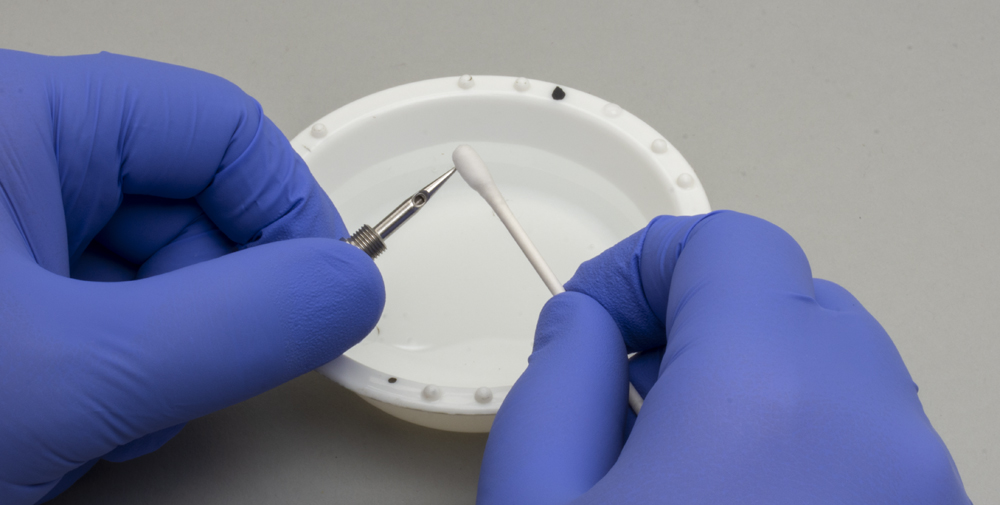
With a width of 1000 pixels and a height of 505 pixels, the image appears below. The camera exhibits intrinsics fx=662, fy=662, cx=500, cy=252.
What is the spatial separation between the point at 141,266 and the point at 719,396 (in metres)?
0.76

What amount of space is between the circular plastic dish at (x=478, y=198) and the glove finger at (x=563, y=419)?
11.3 inches

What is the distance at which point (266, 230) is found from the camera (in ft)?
2.82

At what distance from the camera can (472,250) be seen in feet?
3.73

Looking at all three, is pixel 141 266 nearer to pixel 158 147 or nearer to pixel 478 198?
pixel 158 147

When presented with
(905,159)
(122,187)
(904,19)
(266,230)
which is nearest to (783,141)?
(905,159)

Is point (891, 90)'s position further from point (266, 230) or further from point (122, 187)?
point (122, 187)

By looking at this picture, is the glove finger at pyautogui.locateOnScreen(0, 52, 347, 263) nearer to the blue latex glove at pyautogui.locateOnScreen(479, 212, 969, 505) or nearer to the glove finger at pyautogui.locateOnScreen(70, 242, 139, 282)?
the glove finger at pyautogui.locateOnScreen(70, 242, 139, 282)

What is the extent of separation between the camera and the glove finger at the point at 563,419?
57cm

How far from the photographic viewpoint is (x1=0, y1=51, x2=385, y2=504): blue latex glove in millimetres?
587

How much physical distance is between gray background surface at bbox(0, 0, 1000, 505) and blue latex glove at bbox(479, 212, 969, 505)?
1.20 ft

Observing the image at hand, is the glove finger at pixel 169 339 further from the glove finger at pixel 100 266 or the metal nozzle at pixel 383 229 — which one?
the glove finger at pixel 100 266

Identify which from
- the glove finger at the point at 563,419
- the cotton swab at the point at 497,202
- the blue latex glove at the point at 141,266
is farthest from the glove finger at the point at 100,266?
the glove finger at the point at 563,419

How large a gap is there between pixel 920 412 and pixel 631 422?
0.28 meters

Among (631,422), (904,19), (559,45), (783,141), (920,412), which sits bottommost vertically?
(631,422)
